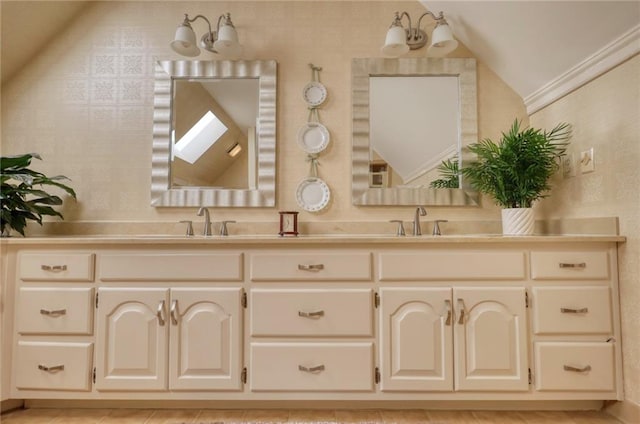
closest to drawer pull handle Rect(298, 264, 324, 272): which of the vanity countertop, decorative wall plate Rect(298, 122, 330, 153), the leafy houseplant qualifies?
the vanity countertop

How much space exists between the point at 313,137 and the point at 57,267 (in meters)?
1.47

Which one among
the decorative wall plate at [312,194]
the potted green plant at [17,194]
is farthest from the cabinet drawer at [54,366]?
the decorative wall plate at [312,194]

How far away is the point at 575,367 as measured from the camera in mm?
1640

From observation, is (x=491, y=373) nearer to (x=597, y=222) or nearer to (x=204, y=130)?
(x=597, y=222)

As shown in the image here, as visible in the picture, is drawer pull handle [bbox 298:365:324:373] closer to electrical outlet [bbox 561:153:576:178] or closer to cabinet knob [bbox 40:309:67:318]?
cabinet knob [bbox 40:309:67:318]

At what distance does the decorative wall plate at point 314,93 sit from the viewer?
2242 mm

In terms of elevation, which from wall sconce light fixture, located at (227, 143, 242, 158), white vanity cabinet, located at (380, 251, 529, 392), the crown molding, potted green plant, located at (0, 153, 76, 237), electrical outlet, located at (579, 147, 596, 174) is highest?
the crown molding

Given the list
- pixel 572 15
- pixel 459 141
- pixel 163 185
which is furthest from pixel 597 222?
pixel 163 185

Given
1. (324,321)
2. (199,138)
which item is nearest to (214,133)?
(199,138)

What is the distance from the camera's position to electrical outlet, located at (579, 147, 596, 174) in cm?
181

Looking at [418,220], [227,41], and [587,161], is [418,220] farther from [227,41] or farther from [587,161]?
[227,41]

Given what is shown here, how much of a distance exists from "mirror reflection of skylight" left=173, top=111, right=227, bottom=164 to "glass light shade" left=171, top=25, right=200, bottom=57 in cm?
35

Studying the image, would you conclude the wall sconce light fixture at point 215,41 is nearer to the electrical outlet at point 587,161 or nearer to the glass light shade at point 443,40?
the glass light shade at point 443,40

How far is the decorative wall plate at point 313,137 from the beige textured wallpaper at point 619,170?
4.36ft
